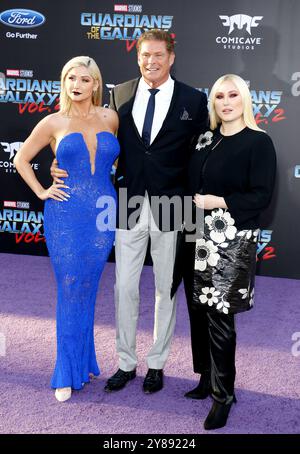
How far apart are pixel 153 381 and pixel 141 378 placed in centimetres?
14

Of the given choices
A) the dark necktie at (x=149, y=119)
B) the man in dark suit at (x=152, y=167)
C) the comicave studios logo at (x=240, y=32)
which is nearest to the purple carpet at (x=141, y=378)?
the man in dark suit at (x=152, y=167)

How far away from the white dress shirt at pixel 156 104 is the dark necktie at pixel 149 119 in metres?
0.02

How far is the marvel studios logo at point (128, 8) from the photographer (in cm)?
503

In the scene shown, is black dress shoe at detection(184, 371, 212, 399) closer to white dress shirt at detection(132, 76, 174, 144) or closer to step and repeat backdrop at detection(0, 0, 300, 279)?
white dress shirt at detection(132, 76, 174, 144)

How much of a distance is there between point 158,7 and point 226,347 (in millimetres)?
3597

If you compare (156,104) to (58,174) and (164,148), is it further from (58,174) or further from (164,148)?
(58,174)

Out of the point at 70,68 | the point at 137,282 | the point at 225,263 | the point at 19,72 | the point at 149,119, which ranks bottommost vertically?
the point at 137,282

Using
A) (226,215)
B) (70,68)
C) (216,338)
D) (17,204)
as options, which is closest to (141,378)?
(216,338)

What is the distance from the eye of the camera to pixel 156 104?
9.39ft

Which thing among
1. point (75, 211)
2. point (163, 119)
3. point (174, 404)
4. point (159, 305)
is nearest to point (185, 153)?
point (163, 119)

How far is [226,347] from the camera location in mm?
2531

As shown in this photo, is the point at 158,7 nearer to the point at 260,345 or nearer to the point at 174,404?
the point at 260,345

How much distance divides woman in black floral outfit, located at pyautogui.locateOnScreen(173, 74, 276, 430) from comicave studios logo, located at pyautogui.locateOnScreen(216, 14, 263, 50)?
2710mm

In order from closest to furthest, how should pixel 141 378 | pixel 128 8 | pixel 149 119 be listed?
pixel 149 119
pixel 141 378
pixel 128 8
